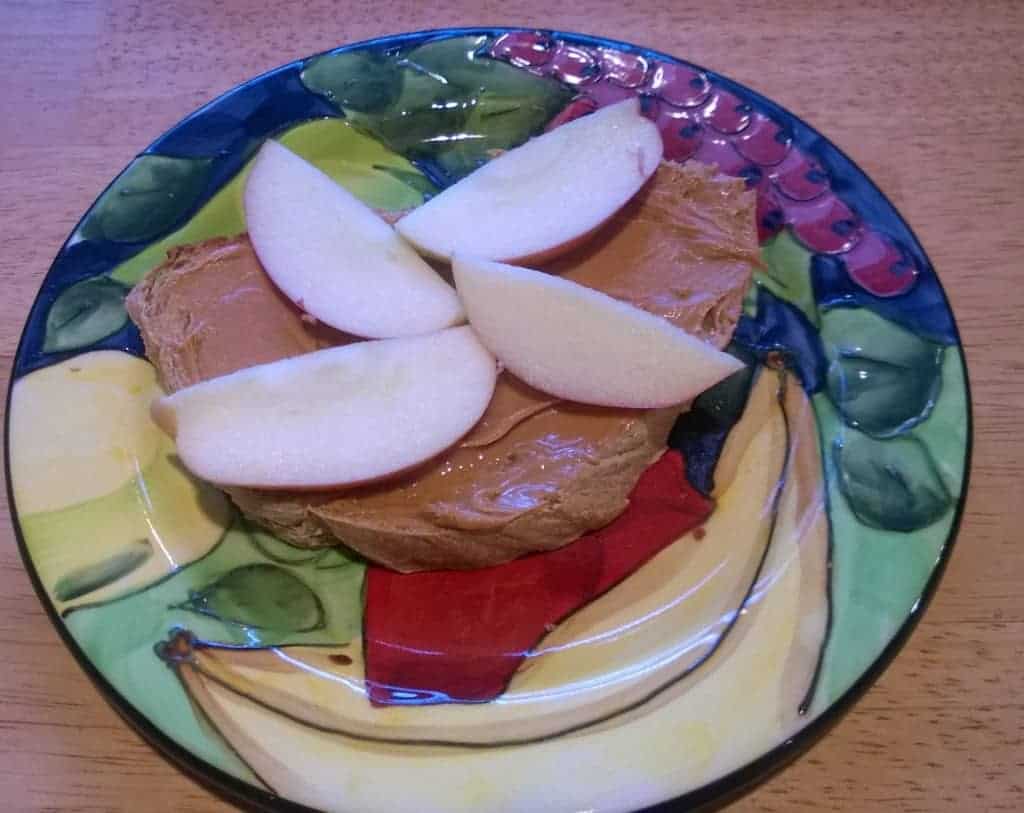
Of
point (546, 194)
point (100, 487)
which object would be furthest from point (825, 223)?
point (100, 487)

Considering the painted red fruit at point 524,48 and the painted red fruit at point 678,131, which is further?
the painted red fruit at point 524,48

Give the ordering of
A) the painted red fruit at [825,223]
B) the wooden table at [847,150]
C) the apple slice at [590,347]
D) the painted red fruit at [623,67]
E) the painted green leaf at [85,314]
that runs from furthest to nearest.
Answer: the painted red fruit at [623,67] → the painted red fruit at [825,223] → the painted green leaf at [85,314] → the apple slice at [590,347] → the wooden table at [847,150]

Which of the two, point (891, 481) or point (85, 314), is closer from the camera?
point (891, 481)

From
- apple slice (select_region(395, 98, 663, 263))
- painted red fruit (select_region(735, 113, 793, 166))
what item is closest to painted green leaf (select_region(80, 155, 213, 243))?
apple slice (select_region(395, 98, 663, 263))

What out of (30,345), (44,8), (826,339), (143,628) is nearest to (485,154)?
(826,339)

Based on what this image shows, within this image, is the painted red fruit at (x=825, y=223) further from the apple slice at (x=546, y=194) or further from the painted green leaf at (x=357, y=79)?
the painted green leaf at (x=357, y=79)

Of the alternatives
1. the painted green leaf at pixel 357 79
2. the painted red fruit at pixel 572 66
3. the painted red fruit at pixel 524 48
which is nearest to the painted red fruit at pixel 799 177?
the painted red fruit at pixel 572 66

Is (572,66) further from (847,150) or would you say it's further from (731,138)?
(847,150)
